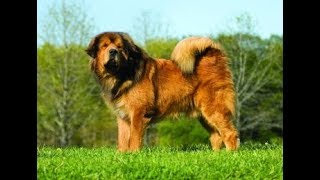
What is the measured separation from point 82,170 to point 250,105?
1276 inches

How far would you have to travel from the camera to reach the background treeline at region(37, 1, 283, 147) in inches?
1319

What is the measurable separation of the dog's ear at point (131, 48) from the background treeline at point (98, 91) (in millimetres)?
21821

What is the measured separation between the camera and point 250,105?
129 feet

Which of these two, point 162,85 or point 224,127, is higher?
point 162,85

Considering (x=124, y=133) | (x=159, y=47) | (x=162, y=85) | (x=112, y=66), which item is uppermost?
(x=159, y=47)

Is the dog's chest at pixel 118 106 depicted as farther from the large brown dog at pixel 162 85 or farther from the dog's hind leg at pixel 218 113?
the dog's hind leg at pixel 218 113

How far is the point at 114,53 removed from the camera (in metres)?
9.97

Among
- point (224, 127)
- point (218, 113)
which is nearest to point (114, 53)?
point (218, 113)

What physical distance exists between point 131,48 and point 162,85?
0.90m

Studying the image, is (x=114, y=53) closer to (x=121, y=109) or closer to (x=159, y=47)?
(x=121, y=109)

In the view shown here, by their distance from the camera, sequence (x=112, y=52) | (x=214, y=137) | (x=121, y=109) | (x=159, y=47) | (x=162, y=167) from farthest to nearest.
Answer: (x=159, y=47) → (x=214, y=137) → (x=121, y=109) → (x=112, y=52) → (x=162, y=167)

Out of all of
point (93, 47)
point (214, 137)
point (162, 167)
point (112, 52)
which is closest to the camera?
point (162, 167)

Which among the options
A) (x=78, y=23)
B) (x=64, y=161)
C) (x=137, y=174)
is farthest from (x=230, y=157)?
(x=78, y=23)
